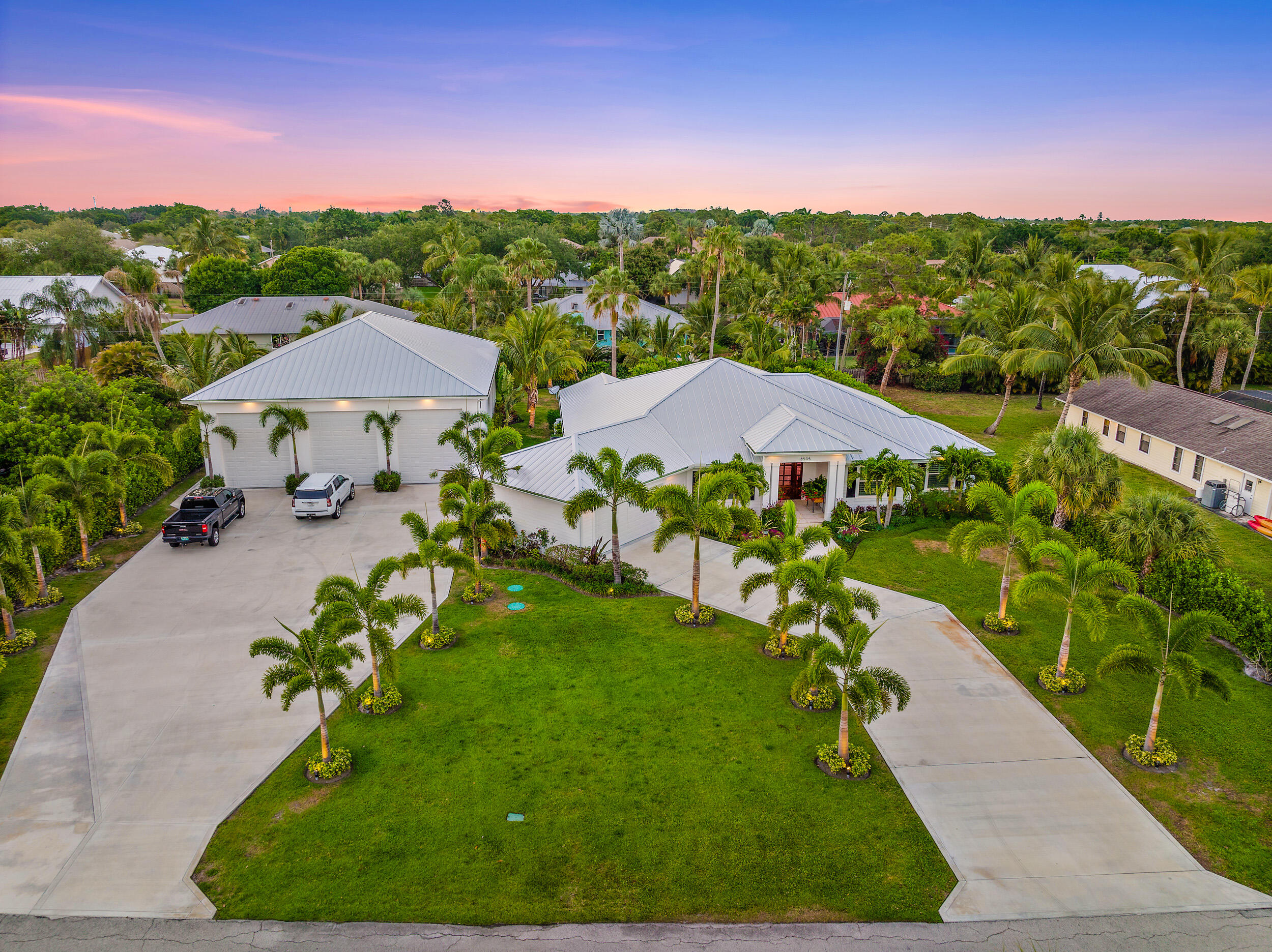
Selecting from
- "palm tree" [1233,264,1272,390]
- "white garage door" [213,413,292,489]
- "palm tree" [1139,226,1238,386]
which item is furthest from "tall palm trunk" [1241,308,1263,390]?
"white garage door" [213,413,292,489]

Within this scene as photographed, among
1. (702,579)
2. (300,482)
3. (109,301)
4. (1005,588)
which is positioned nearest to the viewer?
(1005,588)

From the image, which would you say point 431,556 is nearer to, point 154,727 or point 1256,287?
point 154,727

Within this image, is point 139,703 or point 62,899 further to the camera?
point 139,703

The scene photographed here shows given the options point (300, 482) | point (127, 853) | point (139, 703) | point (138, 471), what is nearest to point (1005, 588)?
point (127, 853)

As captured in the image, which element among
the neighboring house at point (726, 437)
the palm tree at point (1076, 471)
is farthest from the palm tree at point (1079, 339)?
the palm tree at point (1076, 471)

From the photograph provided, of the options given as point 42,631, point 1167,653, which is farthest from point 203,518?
point 1167,653

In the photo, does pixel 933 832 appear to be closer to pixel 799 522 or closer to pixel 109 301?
pixel 799 522
